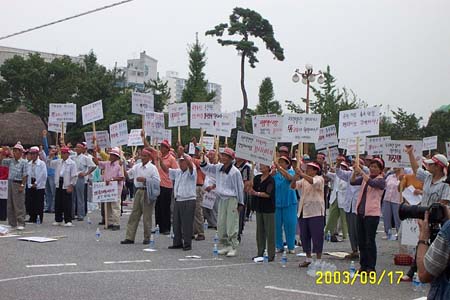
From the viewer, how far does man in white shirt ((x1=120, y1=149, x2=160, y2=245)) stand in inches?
490

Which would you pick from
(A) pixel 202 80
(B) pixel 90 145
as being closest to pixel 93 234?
(B) pixel 90 145

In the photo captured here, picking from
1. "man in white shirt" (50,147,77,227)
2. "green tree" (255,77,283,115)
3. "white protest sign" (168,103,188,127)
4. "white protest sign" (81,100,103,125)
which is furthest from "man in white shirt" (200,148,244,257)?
"green tree" (255,77,283,115)

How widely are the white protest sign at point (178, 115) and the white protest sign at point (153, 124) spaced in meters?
1.21

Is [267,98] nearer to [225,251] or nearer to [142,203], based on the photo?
[142,203]

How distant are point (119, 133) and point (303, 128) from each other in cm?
540

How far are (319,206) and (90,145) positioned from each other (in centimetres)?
936

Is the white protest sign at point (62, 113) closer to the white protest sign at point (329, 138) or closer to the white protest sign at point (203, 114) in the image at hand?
the white protest sign at point (203, 114)

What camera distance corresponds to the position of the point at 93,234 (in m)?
13.8

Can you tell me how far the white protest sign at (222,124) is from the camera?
48.6 feet

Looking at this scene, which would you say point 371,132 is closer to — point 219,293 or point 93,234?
point 219,293

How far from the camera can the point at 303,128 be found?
11.3 m

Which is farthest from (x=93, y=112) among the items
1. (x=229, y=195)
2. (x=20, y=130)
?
(x=20, y=130)

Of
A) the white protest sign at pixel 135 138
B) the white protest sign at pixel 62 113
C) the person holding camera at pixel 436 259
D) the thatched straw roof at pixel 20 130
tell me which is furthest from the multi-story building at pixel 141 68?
the person holding camera at pixel 436 259

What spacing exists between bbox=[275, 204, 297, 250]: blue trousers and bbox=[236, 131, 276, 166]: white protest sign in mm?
1429
